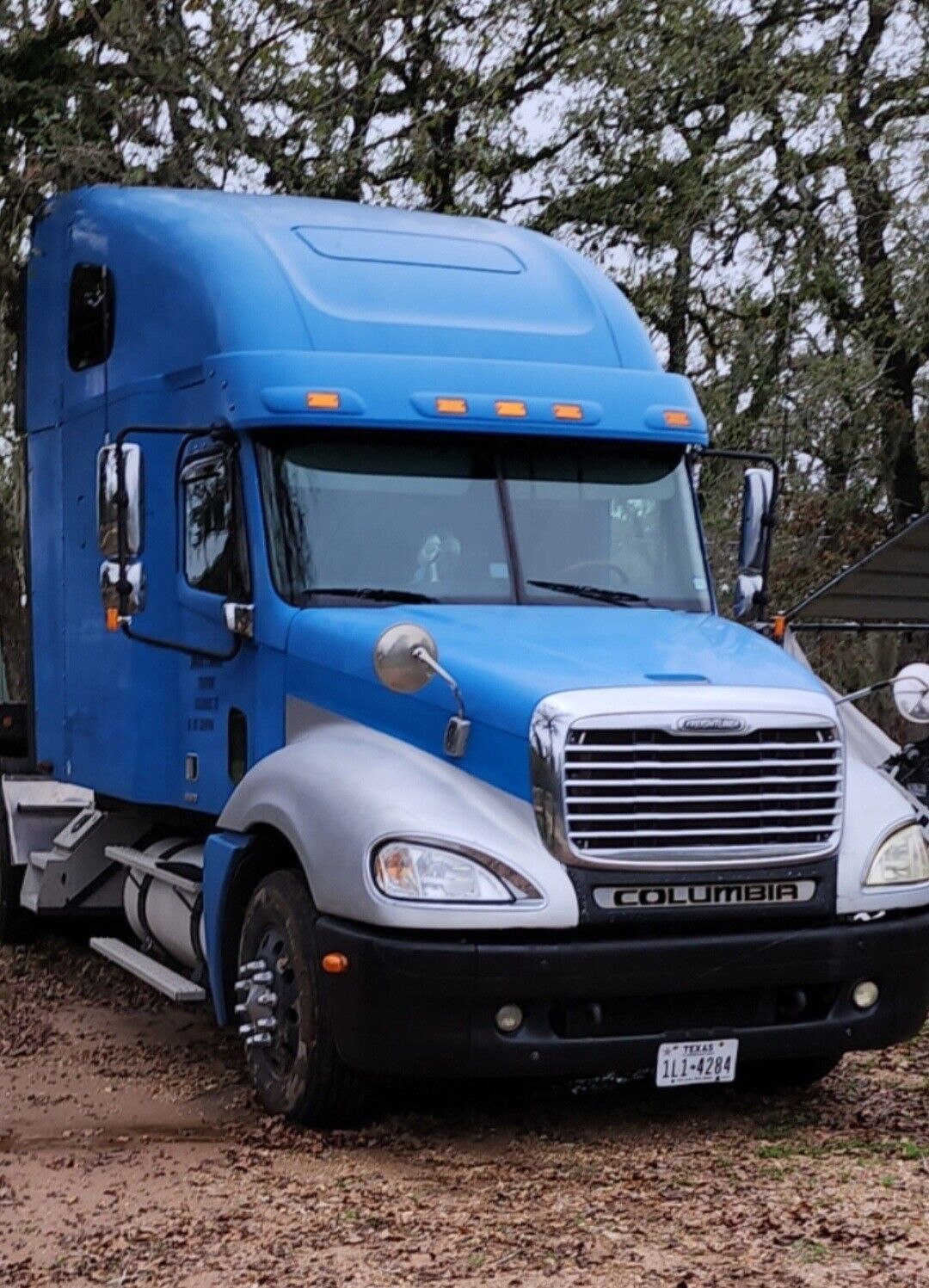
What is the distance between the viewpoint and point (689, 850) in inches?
263

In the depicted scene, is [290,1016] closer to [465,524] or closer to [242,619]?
[242,619]

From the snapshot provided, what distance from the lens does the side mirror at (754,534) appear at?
8.41m

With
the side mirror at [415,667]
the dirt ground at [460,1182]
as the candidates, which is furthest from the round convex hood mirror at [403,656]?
the dirt ground at [460,1182]

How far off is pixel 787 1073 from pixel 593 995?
4.92 ft

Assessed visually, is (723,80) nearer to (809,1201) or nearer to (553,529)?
(553,529)

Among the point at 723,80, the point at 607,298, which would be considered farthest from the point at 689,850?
the point at 723,80

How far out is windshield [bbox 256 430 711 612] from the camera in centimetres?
769

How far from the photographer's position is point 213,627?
8.09 meters

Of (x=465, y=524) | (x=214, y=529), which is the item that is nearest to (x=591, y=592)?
(x=465, y=524)

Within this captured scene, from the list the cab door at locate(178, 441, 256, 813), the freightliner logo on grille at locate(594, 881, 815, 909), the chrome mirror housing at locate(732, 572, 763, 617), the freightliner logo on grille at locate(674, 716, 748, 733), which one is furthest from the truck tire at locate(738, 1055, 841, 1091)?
the cab door at locate(178, 441, 256, 813)

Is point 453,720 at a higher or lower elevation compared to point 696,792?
higher

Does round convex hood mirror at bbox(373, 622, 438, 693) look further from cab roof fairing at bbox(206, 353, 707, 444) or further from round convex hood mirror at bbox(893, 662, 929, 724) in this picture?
round convex hood mirror at bbox(893, 662, 929, 724)

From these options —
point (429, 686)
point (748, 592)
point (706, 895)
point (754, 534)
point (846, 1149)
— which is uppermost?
point (754, 534)

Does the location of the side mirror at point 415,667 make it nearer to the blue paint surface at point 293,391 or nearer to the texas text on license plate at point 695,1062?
the blue paint surface at point 293,391
